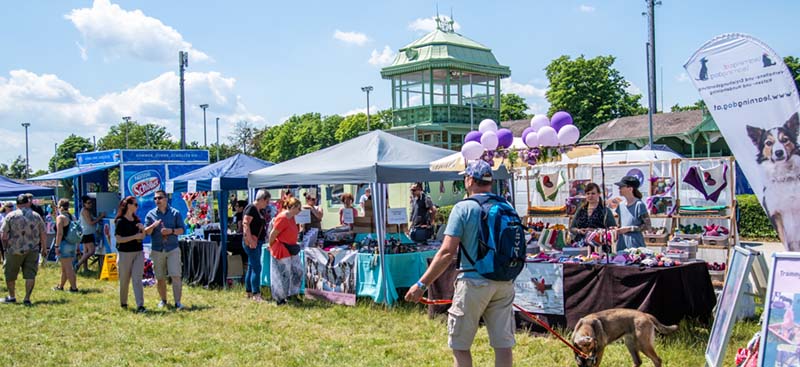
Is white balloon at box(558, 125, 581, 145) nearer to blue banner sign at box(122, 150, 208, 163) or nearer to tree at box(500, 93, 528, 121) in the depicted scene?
blue banner sign at box(122, 150, 208, 163)

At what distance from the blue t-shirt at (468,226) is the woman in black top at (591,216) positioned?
334cm

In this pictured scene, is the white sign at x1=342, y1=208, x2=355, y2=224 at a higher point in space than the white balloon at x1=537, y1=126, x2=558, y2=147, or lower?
lower

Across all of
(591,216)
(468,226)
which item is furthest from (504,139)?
(468,226)

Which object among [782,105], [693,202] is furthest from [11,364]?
[693,202]

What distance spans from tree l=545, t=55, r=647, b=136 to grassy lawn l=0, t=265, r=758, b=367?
33699mm

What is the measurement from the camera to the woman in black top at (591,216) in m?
6.91

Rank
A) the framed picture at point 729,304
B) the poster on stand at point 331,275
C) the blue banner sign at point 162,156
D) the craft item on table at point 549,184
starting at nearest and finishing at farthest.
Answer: the framed picture at point 729,304 → the poster on stand at point 331,275 → the craft item on table at point 549,184 → the blue banner sign at point 162,156

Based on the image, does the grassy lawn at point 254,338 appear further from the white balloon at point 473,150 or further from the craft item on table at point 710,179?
the craft item on table at point 710,179

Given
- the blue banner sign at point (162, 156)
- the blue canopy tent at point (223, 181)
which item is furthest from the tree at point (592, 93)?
the blue canopy tent at point (223, 181)

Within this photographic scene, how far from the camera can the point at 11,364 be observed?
6.02 meters

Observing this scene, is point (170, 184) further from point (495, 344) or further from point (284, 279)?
point (495, 344)

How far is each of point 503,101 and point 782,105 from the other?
175ft

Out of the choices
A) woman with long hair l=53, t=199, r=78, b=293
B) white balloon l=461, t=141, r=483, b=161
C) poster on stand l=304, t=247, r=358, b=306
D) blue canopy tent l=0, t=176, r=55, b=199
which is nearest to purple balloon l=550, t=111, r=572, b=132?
white balloon l=461, t=141, r=483, b=161

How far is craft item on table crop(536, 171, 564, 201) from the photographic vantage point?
39.1 ft
